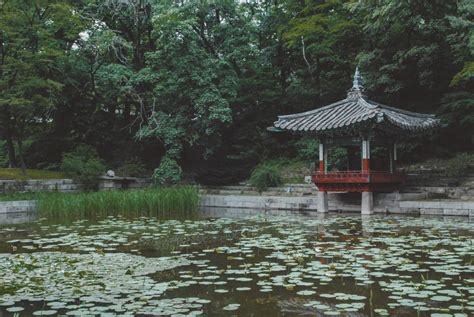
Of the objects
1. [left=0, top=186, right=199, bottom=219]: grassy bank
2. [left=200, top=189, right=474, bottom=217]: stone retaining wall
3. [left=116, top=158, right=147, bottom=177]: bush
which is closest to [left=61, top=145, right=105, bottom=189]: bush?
[left=116, top=158, right=147, bottom=177]: bush

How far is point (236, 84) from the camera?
21438 mm

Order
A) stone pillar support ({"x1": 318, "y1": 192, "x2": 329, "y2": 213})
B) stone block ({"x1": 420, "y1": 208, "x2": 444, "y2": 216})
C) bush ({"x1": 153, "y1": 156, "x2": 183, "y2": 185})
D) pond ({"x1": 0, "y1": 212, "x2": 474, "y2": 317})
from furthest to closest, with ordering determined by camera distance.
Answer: bush ({"x1": 153, "y1": 156, "x2": 183, "y2": 185}) → stone pillar support ({"x1": 318, "y1": 192, "x2": 329, "y2": 213}) → stone block ({"x1": 420, "y1": 208, "x2": 444, "y2": 216}) → pond ({"x1": 0, "y1": 212, "x2": 474, "y2": 317})

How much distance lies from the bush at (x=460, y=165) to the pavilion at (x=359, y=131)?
5.24 ft

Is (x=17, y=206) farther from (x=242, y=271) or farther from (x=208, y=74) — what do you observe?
(x=242, y=271)

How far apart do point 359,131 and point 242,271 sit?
956cm

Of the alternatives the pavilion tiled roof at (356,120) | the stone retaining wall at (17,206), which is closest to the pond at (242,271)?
the pavilion tiled roof at (356,120)

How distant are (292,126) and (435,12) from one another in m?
7.07

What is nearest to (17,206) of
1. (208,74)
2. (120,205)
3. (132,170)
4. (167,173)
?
(120,205)

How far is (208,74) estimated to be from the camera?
20453 mm

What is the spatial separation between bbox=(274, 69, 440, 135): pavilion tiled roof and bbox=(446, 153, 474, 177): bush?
160cm

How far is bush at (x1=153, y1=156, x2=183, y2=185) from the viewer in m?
19.8

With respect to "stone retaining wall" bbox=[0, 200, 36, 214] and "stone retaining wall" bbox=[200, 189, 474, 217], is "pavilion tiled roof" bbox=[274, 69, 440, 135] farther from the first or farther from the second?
"stone retaining wall" bbox=[0, 200, 36, 214]

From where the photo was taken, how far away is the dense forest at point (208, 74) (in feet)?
61.8

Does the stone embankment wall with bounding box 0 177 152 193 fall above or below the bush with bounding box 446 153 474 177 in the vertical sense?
below
